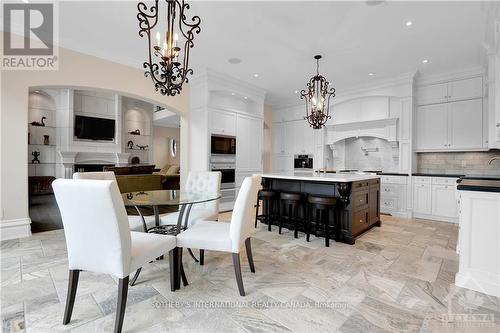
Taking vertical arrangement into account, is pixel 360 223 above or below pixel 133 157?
below

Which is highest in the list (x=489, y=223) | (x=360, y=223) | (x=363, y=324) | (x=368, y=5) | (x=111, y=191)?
(x=368, y=5)

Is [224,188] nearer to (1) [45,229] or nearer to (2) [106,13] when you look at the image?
(1) [45,229]

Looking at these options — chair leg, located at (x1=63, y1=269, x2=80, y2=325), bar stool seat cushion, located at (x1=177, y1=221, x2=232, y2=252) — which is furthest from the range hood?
chair leg, located at (x1=63, y1=269, x2=80, y2=325)

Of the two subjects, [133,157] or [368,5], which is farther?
[133,157]

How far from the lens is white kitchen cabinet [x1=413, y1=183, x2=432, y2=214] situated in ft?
15.8

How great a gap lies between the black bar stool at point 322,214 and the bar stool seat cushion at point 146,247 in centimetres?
206

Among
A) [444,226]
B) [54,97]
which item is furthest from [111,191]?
[54,97]

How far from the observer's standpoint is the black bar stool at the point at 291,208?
3632 mm

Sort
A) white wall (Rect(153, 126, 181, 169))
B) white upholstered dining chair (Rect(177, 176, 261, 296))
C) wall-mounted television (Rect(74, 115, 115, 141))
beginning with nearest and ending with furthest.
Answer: white upholstered dining chair (Rect(177, 176, 261, 296)), wall-mounted television (Rect(74, 115, 115, 141)), white wall (Rect(153, 126, 181, 169))

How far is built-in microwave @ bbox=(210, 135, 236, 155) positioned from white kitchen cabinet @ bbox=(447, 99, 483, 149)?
455cm

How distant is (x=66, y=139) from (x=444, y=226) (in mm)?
10478

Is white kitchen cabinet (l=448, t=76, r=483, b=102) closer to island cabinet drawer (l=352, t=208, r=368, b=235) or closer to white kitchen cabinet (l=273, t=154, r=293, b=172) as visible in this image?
island cabinet drawer (l=352, t=208, r=368, b=235)

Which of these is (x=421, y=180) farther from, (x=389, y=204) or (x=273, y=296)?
(x=273, y=296)

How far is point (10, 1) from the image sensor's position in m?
2.95
